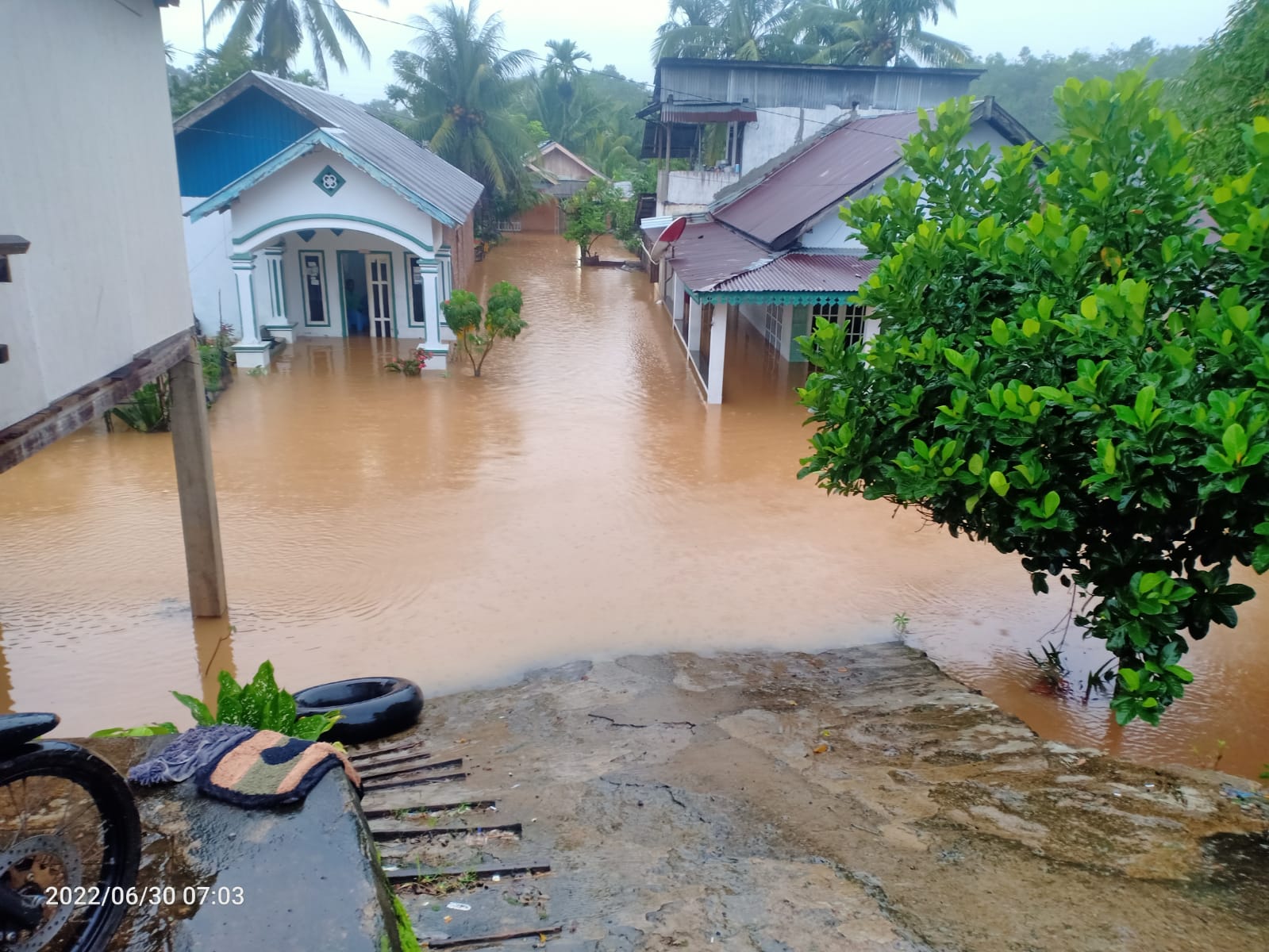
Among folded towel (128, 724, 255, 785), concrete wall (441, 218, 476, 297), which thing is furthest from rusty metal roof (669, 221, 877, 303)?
folded towel (128, 724, 255, 785)

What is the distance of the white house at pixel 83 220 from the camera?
15.0ft

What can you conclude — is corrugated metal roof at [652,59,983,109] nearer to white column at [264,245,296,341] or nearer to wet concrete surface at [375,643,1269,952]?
white column at [264,245,296,341]

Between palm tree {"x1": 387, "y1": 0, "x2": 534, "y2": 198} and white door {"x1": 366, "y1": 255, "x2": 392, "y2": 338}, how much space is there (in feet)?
50.2

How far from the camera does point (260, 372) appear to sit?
57.7 ft

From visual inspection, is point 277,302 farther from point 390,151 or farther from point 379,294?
point 390,151

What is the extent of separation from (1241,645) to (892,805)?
5.80 m

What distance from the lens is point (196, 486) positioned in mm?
8008

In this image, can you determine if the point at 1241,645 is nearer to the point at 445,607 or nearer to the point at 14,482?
the point at 445,607

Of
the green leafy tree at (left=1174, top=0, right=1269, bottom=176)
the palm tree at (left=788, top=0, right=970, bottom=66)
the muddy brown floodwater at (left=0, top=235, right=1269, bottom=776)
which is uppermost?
the palm tree at (left=788, top=0, right=970, bottom=66)

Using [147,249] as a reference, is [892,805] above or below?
below

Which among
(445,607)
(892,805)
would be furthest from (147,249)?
(892,805)

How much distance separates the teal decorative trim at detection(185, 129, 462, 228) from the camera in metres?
16.6

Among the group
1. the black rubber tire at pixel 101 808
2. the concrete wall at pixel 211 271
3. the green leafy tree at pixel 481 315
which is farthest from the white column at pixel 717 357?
the black rubber tire at pixel 101 808

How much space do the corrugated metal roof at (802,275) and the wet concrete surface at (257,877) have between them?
41.8 feet
